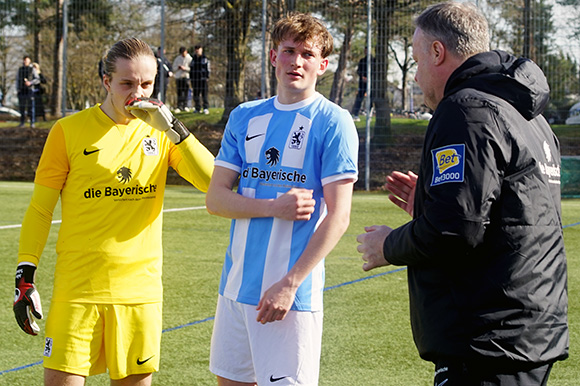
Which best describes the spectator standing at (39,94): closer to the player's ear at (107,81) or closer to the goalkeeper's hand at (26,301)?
the player's ear at (107,81)

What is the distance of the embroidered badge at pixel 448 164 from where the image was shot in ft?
7.43

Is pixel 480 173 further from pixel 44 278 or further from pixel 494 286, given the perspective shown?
pixel 44 278

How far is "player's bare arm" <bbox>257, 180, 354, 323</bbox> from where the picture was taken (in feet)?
9.12

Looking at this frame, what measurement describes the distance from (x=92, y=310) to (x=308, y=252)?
108 centimetres

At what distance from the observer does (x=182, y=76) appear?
2016 cm

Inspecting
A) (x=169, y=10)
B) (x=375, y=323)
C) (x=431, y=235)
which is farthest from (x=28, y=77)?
(x=431, y=235)

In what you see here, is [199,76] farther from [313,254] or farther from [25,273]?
[313,254]

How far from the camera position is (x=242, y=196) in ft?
9.78

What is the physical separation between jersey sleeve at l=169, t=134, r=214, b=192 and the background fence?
41.3 feet

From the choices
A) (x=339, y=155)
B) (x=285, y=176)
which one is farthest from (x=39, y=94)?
(x=339, y=155)

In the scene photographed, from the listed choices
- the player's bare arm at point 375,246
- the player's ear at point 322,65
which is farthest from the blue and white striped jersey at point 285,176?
the player's bare arm at point 375,246

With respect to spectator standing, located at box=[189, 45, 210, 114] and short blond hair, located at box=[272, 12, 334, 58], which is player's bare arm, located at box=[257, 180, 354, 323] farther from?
spectator standing, located at box=[189, 45, 210, 114]

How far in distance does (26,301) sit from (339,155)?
1494mm

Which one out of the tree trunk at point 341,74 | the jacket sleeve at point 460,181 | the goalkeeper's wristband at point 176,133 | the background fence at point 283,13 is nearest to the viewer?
the jacket sleeve at point 460,181
